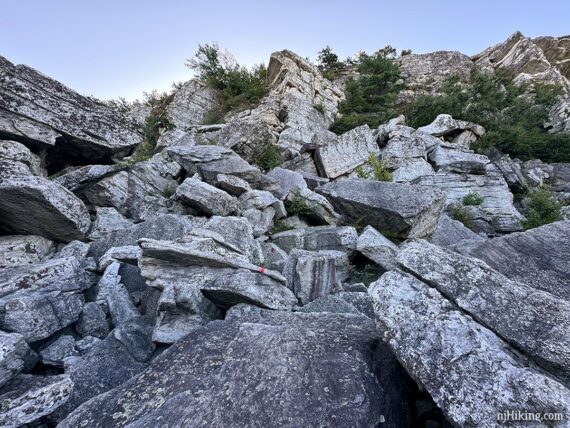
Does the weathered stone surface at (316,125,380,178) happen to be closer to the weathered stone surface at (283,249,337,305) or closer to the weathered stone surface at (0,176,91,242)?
the weathered stone surface at (283,249,337,305)

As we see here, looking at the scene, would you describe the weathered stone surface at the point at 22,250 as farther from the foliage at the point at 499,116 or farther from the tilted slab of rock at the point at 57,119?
the foliage at the point at 499,116

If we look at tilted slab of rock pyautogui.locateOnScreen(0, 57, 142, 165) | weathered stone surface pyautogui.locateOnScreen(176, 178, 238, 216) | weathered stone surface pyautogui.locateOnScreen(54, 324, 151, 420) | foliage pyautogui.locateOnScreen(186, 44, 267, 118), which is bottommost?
weathered stone surface pyautogui.locateOnScreen(54, 324, 151, 420)

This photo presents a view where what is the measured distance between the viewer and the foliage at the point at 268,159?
1515cm

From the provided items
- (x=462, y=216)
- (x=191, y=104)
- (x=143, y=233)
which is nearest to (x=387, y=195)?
(x=462, y=216)

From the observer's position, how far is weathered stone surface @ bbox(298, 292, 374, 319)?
183 inches

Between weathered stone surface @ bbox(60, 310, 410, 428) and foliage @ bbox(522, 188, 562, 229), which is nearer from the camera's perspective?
weathered stone surface @ bbox(60, 310, 410, 428)

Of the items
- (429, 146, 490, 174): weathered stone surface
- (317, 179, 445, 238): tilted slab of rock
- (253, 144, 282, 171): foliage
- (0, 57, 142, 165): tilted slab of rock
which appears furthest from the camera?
(253, 144, 282, 171): foliage

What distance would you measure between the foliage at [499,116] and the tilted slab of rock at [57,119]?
2166 centimetres

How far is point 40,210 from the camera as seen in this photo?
6230 millimetres

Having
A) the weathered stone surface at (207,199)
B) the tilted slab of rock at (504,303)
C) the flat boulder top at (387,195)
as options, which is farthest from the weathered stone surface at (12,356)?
the flat boulder top at (387,195)

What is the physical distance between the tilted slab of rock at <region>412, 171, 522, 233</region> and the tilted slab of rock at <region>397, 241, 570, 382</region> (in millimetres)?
10396

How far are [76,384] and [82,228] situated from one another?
477cm

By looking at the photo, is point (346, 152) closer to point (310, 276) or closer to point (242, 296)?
point (310, 276)

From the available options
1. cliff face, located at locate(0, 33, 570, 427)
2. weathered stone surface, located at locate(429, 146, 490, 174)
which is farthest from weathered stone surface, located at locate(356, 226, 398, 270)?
weathered stone surface, located at locate(429, 146, 490, 174)
